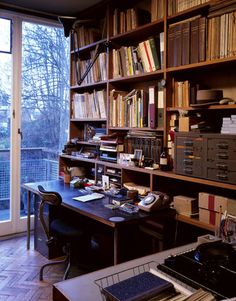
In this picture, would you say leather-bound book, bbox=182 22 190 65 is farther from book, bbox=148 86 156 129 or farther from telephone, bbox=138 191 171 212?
telephone, bbox=138 191 171 212

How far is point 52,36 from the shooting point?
158 inches

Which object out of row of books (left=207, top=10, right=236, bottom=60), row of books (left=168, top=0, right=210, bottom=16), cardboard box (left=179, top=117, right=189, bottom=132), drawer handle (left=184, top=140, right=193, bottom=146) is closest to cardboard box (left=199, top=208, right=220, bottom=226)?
drawer handle (left=184, top=140, right=193, bottom=146)

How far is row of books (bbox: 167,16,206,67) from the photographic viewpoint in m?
2.25

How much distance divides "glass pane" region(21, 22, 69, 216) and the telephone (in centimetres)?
199

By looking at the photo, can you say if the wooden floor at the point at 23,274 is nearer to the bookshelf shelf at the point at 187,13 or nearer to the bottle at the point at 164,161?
the bottle at the point at 164,161

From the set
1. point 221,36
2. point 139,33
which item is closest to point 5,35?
point 139,33

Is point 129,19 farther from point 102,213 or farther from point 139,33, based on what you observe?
point 102,213

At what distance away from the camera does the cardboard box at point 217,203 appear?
6.71 ft

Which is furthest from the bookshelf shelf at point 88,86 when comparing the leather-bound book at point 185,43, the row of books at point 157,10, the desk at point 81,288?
the desk at point 81,288

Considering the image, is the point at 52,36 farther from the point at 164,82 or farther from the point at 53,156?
the point at 164,82

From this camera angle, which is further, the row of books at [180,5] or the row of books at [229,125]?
the row of books at [180,5]

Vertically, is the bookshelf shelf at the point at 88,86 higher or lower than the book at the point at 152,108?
higher

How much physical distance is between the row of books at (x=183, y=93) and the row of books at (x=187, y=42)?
0.51 feet

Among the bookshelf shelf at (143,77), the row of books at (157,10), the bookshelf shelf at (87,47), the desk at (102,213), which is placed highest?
the row of books at (157,10)
